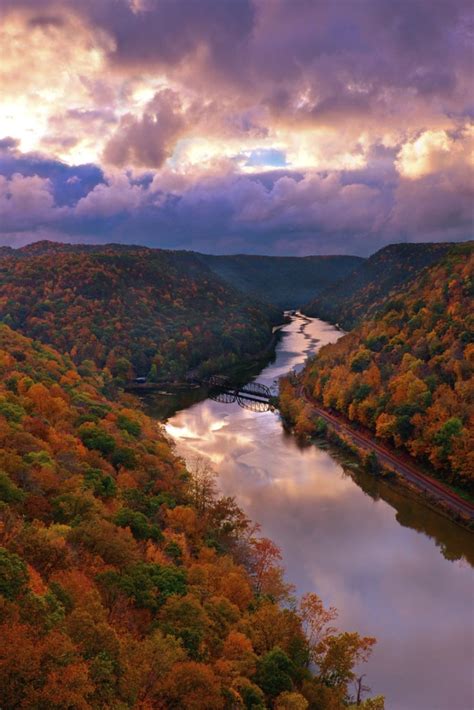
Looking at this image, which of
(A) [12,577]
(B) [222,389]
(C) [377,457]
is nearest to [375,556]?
(C) [377,457]

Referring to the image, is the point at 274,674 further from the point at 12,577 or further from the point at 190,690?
the point at 12,577

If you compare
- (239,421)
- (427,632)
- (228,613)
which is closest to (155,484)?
(228,613)

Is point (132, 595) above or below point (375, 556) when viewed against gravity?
above

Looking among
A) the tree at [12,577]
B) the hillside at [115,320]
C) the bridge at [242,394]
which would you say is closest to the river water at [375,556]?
the tree at [12,577]

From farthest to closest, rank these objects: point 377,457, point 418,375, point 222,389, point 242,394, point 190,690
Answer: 1. point 222,389
2. point 242,394
3. point 418,375
4. point 377,457
5. point 190,690

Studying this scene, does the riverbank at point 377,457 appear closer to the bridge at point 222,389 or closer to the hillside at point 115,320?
the bridge at point 222,389

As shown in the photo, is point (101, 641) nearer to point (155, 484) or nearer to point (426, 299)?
point (155, 484)
